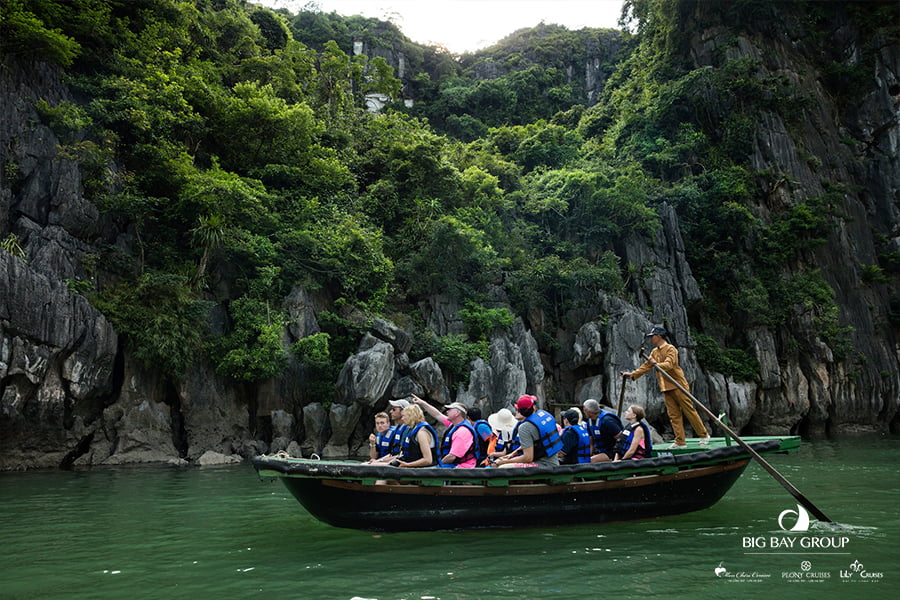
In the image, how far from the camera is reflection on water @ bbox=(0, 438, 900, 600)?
4691 millimetres

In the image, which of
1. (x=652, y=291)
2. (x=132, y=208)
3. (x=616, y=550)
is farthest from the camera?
(x=652, y=291)

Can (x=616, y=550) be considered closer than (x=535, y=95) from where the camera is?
Yes

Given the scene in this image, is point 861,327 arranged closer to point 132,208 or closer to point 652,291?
point 652,291

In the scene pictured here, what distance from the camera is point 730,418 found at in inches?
934

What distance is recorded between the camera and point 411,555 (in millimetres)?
5773

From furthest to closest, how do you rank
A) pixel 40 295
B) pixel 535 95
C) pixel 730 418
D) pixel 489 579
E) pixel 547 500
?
pixel 535 95 → pixel 730 418 → pixel 40 295 → pixel 547 500 → pixel 489 579

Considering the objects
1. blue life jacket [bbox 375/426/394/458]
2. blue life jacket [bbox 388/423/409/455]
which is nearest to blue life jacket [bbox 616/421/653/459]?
blue life jacket [bbox 388/423/409/455]

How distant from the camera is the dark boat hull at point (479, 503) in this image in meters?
6.54

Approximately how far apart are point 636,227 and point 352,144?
562 inches

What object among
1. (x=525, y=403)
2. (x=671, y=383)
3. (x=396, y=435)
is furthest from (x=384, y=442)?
(x=671, y=383)

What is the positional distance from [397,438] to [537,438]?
192cm

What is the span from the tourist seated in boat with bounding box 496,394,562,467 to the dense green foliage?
11.7 metres

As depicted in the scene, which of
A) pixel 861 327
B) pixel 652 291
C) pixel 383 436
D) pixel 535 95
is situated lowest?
pixel 383 436

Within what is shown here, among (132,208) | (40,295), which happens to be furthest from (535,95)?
(40,295)
